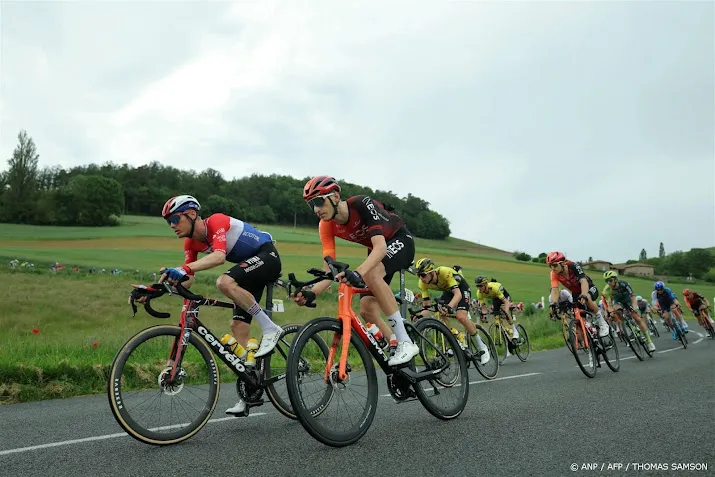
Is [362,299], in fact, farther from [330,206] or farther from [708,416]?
[708,416]

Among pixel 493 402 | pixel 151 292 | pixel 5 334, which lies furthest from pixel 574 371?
pixel 5 334

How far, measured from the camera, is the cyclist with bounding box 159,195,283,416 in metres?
5.48

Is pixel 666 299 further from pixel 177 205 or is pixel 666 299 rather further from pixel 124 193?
pixel 124 193

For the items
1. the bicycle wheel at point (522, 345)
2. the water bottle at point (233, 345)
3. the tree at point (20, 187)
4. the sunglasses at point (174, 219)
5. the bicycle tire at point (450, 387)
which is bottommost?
the bicycle wheel at point (522, 345)

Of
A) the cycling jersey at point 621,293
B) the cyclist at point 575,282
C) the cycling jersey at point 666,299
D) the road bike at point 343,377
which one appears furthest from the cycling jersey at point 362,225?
the cycling jersey at point 666,299

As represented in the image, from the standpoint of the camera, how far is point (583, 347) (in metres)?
10.2

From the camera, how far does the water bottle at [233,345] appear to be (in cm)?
543

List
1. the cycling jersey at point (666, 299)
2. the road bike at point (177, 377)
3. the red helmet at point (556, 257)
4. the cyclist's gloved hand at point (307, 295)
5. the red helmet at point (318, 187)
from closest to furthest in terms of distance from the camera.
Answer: the road bike at point (177, 377) < the cyclist's gloved hand at point (307, 295) < the red helmet at point (318, 187) < the red helmet at point (556, 257) < the cycling jersey at point (666, 299)

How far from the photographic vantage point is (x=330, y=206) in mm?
5363

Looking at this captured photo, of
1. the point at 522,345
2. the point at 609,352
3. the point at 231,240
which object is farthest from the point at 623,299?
the point at 231,240

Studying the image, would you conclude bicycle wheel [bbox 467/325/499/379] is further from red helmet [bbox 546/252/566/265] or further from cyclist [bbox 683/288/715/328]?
cyclist [bbox 683/288/715/328]

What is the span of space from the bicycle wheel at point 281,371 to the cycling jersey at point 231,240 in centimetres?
92

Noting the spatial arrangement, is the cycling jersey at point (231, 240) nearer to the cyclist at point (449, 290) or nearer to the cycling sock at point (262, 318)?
the cycling sock at point (262, 318)

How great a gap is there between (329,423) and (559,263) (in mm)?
7561
